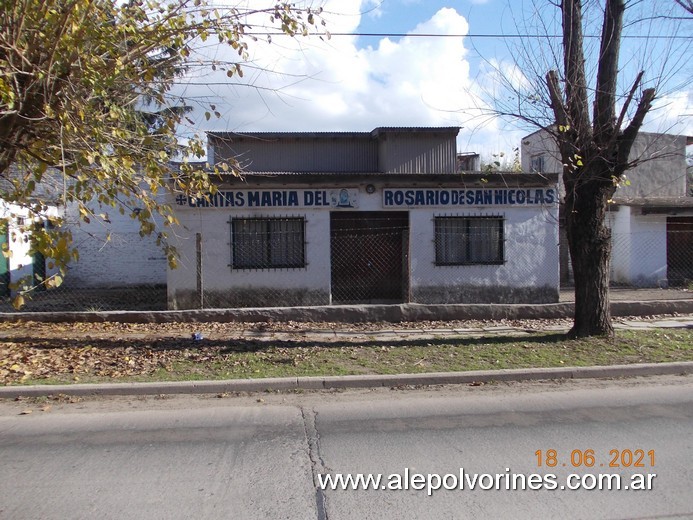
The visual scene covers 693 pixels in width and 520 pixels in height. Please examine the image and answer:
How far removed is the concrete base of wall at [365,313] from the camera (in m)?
10.7

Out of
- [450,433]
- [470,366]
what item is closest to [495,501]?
[450,433]

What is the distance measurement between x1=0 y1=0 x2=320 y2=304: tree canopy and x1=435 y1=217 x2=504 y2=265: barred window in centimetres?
688

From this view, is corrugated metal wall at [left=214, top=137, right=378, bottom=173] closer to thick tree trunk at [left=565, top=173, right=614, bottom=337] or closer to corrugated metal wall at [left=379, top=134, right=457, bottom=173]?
corrugated metal wall at [left=379, top=134, right=457, bottom=173]

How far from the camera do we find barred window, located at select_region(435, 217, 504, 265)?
12.6 m

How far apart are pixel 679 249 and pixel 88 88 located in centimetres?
1739

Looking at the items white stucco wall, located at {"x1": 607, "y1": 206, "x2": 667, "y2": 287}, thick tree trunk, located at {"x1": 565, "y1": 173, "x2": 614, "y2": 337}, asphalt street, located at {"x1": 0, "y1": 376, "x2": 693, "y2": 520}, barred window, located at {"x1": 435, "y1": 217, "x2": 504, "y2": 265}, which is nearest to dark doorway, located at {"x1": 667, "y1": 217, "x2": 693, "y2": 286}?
white stucco wall, located at {"x1": 607, "y1": 206, "x2": 667, "y2": 287}

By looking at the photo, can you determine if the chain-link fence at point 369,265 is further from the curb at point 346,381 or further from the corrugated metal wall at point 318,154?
the curb at point 346,381

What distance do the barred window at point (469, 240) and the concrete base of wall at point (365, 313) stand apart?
62.2 inches

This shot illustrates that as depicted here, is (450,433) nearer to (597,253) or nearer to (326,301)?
(597,253)

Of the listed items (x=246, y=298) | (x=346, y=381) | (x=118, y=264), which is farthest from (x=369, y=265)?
(x=118, y=264)

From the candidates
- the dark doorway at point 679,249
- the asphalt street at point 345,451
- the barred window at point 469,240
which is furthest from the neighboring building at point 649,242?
the asphalt street at point 345,451

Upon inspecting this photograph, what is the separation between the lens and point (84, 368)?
24.6 feet

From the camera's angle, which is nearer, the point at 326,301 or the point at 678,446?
the point at 678,446

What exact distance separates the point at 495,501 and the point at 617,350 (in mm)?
5341
